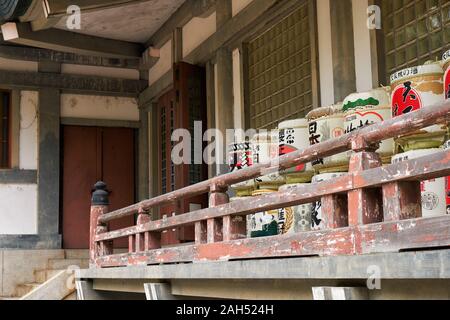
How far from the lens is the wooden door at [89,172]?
12.6 meters

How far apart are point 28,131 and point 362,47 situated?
23.4ft

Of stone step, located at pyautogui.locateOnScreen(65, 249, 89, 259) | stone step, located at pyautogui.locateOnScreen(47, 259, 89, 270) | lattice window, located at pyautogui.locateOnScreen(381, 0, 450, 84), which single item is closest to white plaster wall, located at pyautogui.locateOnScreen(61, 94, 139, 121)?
stone step, located at pyautogui.locateOnScreen(65, 249, 89, 259)

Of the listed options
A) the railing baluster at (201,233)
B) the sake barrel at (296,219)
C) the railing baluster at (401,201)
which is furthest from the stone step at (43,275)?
the railing baluster at (401,201)

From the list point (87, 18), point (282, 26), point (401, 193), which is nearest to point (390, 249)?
point (401, 193)

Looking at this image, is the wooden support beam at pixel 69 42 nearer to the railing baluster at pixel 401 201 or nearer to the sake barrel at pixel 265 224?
the sake barrel at pixel 265 224

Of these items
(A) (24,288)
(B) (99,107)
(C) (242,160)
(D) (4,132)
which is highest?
(B) (99,107)

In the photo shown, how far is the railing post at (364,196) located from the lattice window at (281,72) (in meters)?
3.58

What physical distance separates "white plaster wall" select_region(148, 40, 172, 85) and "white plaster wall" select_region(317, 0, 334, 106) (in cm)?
438

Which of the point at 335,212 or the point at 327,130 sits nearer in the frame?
the point at 335,212

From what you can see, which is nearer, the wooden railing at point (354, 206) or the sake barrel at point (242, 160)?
the wooden railing at point (354, 206)

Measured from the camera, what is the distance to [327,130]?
5781mm

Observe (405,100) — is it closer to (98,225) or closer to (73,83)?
(98,225)

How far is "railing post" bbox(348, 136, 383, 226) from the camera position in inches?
153

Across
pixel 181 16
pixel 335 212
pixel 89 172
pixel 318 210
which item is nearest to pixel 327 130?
pixel 318 210
